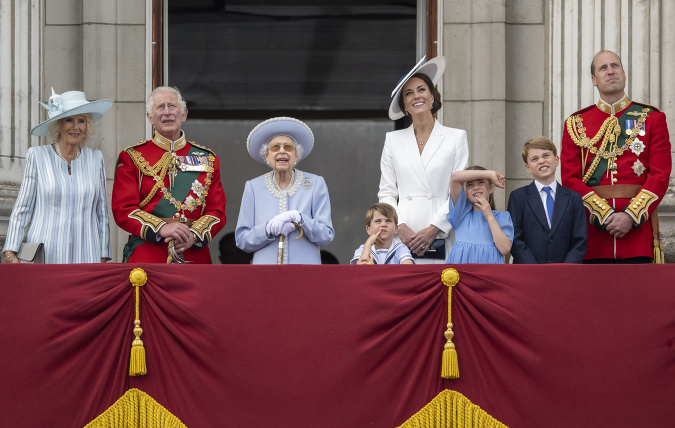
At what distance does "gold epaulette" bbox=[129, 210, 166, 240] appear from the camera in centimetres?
586

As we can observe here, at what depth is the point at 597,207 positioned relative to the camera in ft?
19.7

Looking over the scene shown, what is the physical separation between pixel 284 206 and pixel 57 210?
1.31 m

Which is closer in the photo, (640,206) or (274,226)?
(274,226)

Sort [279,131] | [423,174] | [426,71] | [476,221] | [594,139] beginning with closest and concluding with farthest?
[476,221], [279,131], [594,139], [423,174], [426,71]

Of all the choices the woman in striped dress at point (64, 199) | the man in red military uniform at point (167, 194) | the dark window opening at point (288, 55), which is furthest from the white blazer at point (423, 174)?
the dark window opening at point (288, 55)

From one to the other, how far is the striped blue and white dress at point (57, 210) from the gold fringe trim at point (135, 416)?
121 cm

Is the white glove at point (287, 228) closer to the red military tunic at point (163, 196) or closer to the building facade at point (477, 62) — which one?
the red military tunic at point (163, 196)

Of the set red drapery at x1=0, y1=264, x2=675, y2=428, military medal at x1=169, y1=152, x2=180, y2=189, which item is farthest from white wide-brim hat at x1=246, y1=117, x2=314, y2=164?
red drapery at x1=0, y1=264, x2=675, y2=428

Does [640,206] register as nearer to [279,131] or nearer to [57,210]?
[279,131]

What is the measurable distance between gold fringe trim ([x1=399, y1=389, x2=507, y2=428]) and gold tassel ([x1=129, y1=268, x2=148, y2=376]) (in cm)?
130

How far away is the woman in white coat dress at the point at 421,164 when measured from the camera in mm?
6293

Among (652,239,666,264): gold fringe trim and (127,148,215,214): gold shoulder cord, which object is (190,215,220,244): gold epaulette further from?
(652,239,666,264): gold fringe trim

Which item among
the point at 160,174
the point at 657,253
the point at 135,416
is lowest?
the point at 135,416

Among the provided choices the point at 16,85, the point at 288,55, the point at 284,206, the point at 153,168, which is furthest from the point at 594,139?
the point at 16,85
